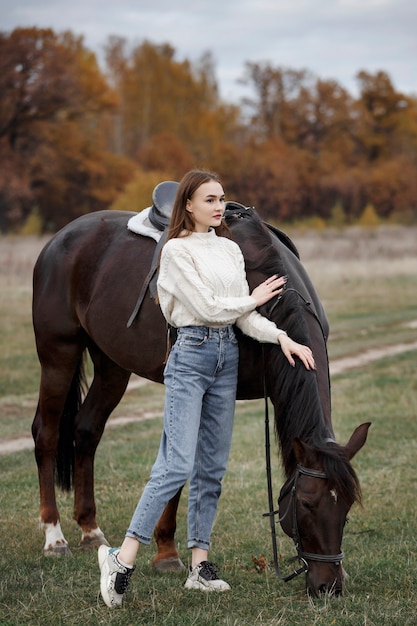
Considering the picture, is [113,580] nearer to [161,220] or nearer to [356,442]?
[356,442]

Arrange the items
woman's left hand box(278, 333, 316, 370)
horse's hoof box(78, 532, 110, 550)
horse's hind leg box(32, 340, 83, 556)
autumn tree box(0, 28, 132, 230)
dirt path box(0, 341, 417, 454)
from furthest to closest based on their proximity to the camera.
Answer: autumn tree box(0, 28, 132, 230)
dirt path box(0, 341, 417, 454)
horse's hind leg box(32, 340, 83, 556)
horse's hoof box(78, 532, 110, 550)
woman's left hand box(278, 333, 316, 370)

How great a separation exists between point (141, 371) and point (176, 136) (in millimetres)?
52358

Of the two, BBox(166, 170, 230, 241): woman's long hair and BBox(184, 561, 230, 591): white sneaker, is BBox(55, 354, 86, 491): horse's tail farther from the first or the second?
BBox(166, 170, 230, 241): woman's long hair

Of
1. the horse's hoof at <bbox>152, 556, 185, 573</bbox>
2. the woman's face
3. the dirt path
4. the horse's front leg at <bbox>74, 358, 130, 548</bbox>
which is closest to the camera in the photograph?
the woman's face

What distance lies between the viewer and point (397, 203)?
49562 millimetres

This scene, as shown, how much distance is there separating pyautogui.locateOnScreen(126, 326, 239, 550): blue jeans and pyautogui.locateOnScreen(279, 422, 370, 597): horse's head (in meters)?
0.49

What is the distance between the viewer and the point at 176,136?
5566 cm

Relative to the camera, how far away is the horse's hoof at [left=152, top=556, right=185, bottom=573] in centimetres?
A: 437

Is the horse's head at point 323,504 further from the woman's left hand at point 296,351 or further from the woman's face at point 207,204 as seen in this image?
the woman's face at point 207,204

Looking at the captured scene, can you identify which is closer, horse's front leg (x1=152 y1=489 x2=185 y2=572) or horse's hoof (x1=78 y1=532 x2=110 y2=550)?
horse's front leg (x1=152 y1=489 x2=185 y2=572)

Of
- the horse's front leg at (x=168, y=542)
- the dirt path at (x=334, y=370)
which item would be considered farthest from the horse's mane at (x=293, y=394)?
the dirt path at (x=334, y=370)

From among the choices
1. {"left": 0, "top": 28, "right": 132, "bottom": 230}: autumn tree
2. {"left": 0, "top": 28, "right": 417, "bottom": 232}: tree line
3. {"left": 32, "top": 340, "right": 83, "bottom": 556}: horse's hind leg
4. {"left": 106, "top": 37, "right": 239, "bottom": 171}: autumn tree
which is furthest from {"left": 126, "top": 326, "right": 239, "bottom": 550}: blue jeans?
{"left": 106, "top": 37, "right": 239, "bottom": 171}: autumn tree

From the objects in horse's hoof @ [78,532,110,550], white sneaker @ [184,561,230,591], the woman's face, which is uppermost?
the woman's face

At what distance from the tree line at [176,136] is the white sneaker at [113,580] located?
22.7 meters
